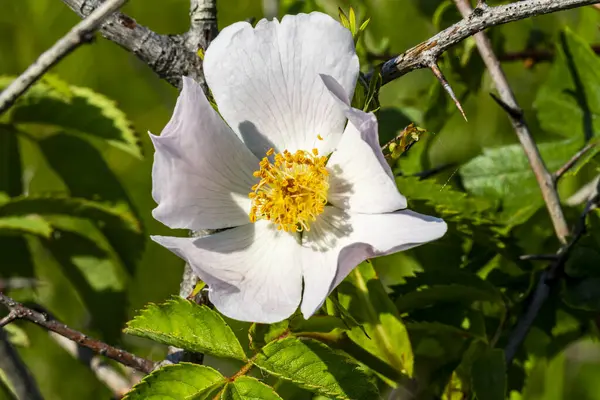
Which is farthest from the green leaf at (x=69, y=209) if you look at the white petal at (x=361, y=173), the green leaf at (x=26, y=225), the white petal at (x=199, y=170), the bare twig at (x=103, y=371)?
the white petal at (x=361, y=173)

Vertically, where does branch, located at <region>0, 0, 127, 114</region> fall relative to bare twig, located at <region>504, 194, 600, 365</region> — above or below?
below

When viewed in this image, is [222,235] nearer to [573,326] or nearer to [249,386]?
[249,386]

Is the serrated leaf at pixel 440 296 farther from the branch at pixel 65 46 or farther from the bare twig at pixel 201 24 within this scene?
the branch at pixel 65 46

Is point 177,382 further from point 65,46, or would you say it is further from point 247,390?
point 65,46

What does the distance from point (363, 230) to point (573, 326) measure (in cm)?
62

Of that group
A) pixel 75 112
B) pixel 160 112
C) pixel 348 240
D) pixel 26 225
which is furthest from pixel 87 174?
pixel 160 112

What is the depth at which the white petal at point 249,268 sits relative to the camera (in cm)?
123

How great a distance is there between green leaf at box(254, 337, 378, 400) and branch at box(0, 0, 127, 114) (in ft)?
1.72

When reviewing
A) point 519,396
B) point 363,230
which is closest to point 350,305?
point 363,230

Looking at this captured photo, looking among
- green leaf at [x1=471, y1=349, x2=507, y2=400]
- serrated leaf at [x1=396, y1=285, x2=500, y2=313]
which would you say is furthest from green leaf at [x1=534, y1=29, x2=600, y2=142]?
green leaf at [x1=471, y1=349, x2=507, y2=400]

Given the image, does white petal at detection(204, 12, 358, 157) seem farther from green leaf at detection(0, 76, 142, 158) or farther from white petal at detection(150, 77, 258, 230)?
green leaf at detection(0, 76, 142, 158)

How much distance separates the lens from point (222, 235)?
1421mm

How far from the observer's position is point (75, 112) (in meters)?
1.89

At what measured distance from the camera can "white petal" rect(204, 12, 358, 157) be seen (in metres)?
1.29
